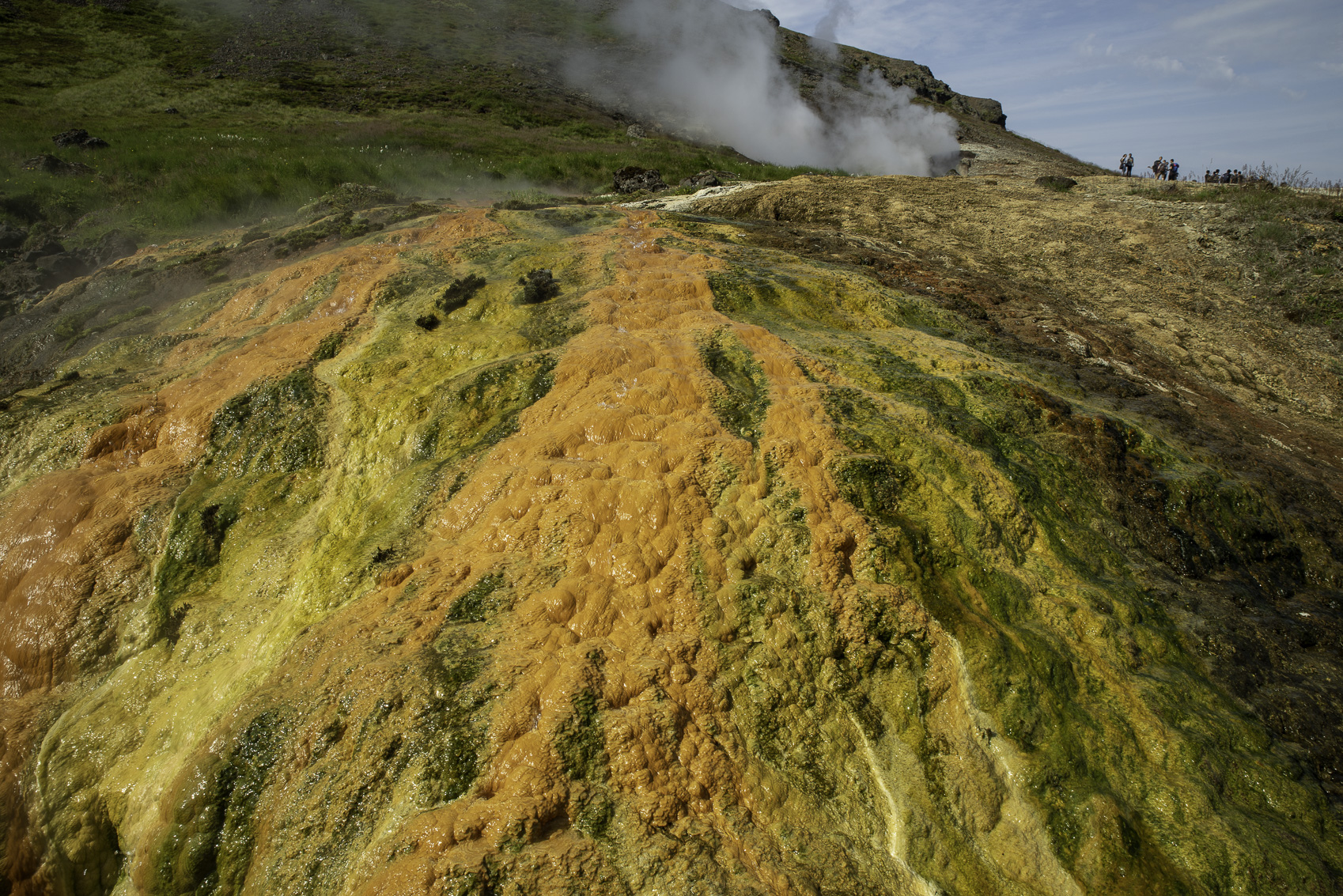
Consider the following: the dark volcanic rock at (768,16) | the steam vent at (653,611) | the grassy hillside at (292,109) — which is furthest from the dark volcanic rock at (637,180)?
the dark volcanic rock at (768,16)

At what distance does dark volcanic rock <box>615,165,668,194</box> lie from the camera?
46.9 feet

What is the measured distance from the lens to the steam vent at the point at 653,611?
2678mm

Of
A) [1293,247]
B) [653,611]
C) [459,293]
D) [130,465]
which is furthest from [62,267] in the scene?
[1293,247]

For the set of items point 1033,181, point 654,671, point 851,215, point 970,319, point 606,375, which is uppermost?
point 1033,181

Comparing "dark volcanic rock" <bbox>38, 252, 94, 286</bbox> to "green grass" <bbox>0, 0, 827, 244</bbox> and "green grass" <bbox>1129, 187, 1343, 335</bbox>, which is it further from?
"green grass" <bbox>1129, 187, 1343, 335</bbox>

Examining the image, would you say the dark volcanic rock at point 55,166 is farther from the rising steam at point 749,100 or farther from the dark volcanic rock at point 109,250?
the rising steam at point 749,100

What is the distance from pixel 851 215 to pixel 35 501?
10.7m

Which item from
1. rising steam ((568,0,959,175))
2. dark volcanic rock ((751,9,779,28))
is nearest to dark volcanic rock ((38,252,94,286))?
rising steam ((568,0,959,175))

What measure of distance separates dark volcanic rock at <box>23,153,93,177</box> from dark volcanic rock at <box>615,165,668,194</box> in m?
11.9

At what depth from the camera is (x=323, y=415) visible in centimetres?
512

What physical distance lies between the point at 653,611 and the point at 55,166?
1874cm

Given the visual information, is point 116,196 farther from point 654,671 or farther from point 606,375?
point 654,671

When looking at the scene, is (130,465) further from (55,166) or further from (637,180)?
(55,166)

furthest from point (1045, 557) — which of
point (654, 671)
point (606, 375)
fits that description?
point (606, 375)
